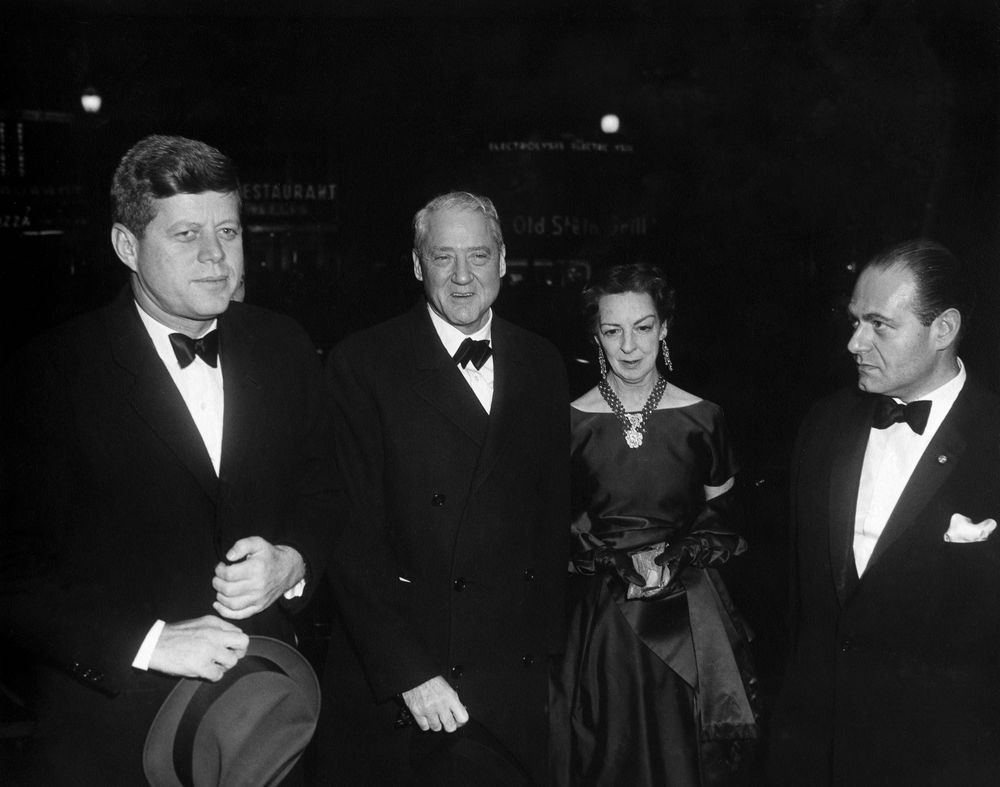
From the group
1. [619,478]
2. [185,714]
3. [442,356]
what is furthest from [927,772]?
[185,714]

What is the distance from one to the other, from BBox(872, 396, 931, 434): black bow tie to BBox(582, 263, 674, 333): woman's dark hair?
806 millimetres

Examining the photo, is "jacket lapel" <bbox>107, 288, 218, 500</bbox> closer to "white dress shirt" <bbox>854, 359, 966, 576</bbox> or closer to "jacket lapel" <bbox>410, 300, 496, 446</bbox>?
"jacket lapel" <bbox>410, 300, 496, 446</bbox>

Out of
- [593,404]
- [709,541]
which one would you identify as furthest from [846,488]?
[593,404]

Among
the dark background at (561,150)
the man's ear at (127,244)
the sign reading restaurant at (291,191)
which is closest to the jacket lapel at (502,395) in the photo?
the man's ear at (127,244)

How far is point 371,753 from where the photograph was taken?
2.50 m

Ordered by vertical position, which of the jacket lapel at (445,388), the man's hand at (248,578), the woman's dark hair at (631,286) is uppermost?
the woman's dark hair at (631,286)

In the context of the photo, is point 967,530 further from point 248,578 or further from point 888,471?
point 248,578

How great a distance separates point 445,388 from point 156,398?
84 cm

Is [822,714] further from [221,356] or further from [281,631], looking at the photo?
[221,356]

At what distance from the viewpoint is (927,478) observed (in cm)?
230

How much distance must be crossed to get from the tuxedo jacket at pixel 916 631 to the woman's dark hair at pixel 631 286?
2.78ft

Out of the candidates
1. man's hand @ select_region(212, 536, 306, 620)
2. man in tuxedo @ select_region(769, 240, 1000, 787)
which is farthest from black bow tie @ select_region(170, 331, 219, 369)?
man in tuxedo @ select_region(769, 240, 1000, 787)

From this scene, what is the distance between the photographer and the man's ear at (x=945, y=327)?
2.43 metres

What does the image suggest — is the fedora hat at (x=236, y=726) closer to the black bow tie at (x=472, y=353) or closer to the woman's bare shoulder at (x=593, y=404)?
the black bow tie at (x=472, y=353)
